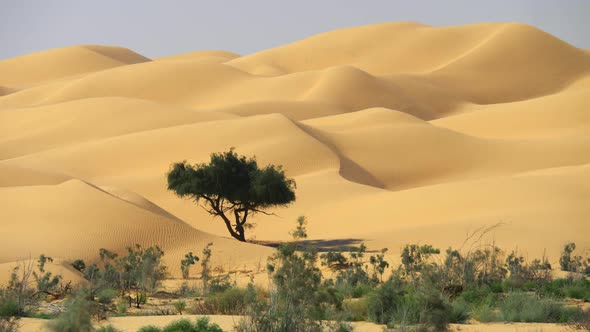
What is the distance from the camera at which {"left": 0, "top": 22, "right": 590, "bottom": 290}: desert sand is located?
90.9 feet

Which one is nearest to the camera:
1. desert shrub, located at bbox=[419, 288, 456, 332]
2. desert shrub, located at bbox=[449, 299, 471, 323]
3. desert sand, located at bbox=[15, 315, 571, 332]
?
desert shrub, located at bbox=[419, 288, 456, 332]

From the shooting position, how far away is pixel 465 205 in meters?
34.1

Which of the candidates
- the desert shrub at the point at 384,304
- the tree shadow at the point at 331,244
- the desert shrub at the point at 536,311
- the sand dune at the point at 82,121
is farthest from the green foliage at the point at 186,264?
the sand dune at the point at 82,121

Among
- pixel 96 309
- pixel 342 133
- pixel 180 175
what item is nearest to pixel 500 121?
pixel 342 133

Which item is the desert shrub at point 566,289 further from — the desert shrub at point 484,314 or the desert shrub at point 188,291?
the desert shrub at point 188,291

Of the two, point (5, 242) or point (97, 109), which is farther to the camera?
point (97, 109)

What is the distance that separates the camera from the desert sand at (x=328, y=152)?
27.7 m

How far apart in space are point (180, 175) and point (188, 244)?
659 cm

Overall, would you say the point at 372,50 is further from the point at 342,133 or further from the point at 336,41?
the point at 342,133

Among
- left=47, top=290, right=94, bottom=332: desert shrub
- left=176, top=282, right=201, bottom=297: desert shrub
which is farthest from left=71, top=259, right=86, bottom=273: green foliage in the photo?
left=47, top=290, right=94, bottom=332: desert shrub

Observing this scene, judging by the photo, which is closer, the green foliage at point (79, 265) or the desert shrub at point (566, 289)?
the desert shrub at point (566, 289)

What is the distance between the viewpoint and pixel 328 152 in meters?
49.4

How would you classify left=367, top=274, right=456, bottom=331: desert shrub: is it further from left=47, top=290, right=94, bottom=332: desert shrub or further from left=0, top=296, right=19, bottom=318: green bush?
left=0, top=296, right=19, bottom=318: green bush

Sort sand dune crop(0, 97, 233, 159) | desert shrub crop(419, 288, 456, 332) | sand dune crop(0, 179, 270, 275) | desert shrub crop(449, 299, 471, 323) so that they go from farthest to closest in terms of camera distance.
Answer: sand dune crop(0, 97, 233, 159) → sand dune crop(0, 179, 270, 275) → desert shrub crop(449, 299, 471, 323) → desert shrub crop(419, 288, 456, 332)
